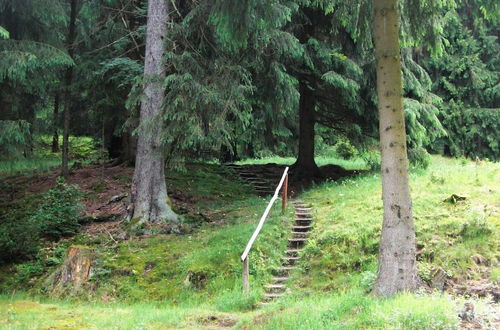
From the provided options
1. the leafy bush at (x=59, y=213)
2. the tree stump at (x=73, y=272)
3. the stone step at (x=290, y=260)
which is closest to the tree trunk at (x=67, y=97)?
the leafy bush at (x=59, y=213)

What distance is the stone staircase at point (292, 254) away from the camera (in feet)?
28.8

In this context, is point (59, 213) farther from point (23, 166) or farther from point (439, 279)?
point (23, 166)

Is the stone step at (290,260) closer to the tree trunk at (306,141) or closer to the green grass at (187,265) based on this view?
the green grass at (187,265)

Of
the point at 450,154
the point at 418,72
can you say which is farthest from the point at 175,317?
the point at 450,154

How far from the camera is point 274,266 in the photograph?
9.66m

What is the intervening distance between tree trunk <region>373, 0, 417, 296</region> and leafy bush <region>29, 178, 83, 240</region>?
8.15m

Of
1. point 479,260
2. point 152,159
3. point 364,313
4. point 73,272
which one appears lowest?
point 73,272

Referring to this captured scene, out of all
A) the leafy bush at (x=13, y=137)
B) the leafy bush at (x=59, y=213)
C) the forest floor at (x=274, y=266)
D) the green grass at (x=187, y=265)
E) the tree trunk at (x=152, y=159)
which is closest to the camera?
the forest floor at (x=274, y=266)

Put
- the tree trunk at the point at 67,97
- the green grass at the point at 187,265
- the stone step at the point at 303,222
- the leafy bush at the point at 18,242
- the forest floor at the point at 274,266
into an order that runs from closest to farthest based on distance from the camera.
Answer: the forest floor at the point at 274,266, the green grass at the point at 187,265, the leafy bush at the point at 18,242, the stone step at the point at 303,222, the tree trunk at the point at 67,97

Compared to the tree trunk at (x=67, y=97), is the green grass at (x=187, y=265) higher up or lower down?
lower down

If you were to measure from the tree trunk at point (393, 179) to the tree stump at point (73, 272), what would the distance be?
592 cm

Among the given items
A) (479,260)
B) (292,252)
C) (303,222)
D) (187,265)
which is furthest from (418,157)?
(187,265)

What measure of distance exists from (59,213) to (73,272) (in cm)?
284

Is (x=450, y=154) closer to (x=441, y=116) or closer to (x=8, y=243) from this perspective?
(x=441, y=116)
